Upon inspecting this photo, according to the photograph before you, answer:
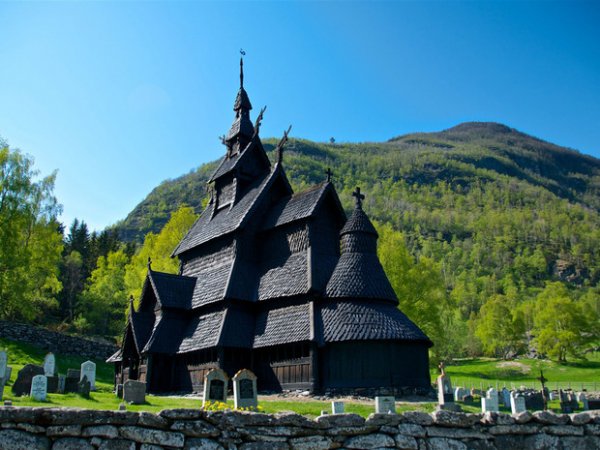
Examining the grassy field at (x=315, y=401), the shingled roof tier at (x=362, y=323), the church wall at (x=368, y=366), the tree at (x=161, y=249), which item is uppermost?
the tree at (x=161, y=249)

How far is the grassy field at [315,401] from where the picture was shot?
1802cm

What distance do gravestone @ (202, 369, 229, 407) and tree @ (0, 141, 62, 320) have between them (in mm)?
19958

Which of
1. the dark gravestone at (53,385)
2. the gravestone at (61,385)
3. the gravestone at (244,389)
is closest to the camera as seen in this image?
the gravestone at (244,389)

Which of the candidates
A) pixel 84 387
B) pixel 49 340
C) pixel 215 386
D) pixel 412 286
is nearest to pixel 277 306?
pixel 215 386

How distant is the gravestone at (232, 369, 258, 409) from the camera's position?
59.5 ft

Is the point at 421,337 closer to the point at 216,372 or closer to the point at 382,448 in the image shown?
the point at 216,372

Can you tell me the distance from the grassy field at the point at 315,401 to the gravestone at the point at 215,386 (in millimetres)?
565

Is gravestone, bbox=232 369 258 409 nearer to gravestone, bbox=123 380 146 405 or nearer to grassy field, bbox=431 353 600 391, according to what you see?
gravestone, bbox=123 380 146 405

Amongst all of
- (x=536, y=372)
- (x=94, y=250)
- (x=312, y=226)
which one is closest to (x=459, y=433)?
(x=312, y=226)

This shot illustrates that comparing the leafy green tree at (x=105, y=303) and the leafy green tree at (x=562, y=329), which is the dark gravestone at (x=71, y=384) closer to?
the leafy green tree at (x=105, y=303)

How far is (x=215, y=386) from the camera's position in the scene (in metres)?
19.3

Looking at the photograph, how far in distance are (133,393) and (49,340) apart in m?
20.7

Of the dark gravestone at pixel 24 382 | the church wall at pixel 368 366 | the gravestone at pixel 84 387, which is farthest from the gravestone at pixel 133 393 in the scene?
the church wall at pixel 368 366

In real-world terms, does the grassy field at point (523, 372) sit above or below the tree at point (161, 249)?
below
